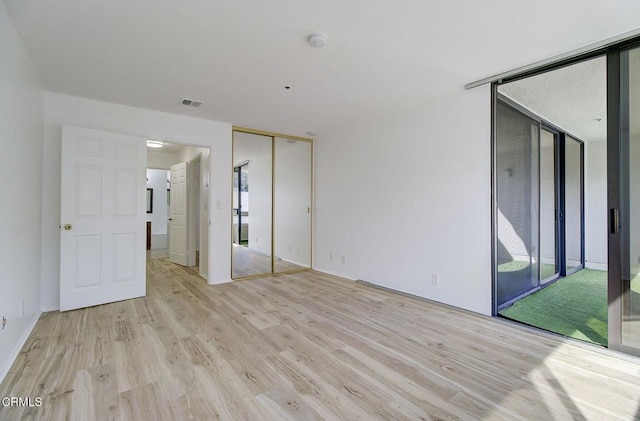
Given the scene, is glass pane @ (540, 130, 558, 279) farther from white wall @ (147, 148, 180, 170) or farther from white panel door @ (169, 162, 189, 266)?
white wall @ (147, 148, 180, 170)

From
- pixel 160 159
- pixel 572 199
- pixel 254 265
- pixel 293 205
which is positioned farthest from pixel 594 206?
pixel 160 159

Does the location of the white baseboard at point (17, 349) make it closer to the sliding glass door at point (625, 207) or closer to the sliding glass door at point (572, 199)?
the sliding glass door at point (625, 207)

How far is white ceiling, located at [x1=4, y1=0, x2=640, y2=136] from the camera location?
1895mm

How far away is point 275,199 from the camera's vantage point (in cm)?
539

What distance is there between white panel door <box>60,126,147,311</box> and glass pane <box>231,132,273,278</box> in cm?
153

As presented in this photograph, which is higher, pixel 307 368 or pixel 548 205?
pixel 548 205

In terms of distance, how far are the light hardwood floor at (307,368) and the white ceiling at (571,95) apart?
2146mm

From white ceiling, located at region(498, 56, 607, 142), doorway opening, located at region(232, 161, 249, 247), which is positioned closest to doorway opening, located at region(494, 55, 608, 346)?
white ceiling, located at region(498, 56, 607, 142)

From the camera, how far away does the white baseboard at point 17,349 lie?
6.33ft

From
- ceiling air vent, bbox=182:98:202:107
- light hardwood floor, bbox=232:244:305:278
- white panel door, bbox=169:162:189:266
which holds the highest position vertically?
ceiling air vent, bbox=182:98:202:107

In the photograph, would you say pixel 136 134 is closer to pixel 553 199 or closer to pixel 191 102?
pixel 191 102

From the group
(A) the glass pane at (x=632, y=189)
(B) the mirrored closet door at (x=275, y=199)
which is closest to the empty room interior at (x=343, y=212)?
(A) the glass pane at (x=632, y=189)

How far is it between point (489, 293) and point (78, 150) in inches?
189

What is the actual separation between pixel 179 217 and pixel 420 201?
465cm
